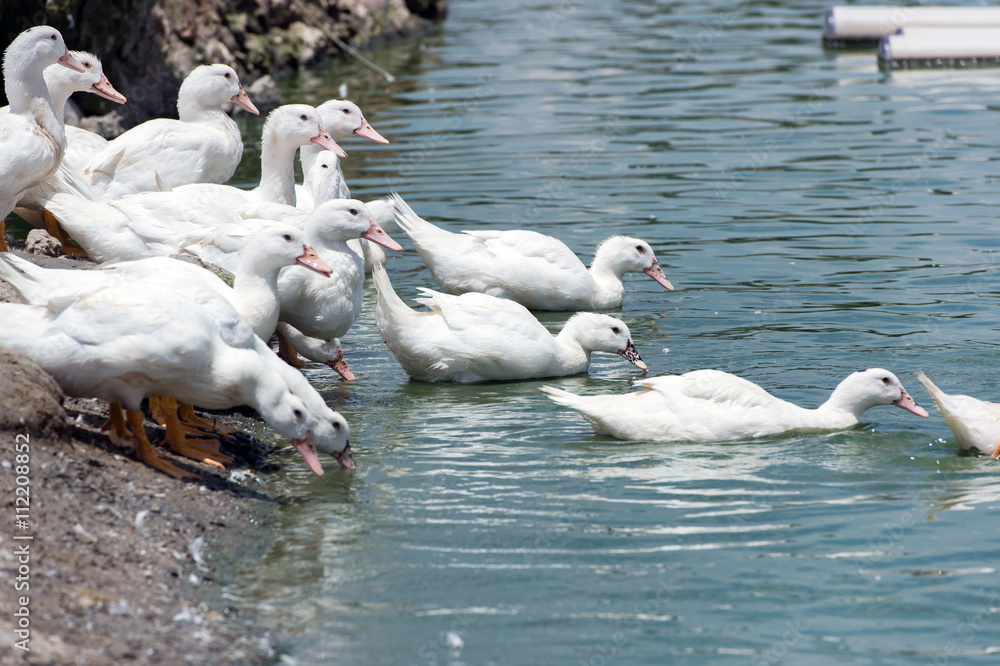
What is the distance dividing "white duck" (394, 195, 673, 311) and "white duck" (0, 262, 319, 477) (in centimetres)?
383

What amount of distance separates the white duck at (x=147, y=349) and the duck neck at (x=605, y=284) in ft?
14.6

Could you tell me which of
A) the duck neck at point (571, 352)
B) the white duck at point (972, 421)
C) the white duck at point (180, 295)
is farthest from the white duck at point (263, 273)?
the white duck at point (972, 421)

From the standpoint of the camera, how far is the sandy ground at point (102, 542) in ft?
13.9

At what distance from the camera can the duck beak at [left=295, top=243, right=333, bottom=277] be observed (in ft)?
22.0

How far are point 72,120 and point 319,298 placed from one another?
8.69m

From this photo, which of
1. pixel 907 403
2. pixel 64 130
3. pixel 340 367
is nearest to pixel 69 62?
pixel 64 130

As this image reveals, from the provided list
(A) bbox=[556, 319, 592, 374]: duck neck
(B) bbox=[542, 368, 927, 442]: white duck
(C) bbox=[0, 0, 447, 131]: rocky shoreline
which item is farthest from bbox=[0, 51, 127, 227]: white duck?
(C) bbox=[0, 0, 447, 131]: rocky shoreline

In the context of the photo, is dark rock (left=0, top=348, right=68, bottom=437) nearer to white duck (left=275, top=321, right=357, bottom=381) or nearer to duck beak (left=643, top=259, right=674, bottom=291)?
white duck (left=275, top=321, right=357, bottom=381)

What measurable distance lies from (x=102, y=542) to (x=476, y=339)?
11.2 feet

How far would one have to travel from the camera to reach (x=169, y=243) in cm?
784

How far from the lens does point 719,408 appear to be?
266 inches

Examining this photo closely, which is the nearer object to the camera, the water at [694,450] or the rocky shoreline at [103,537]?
the rocky shoreline at [103,537]

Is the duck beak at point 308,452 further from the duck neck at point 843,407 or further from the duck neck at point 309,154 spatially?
the duck neck at point 309,154

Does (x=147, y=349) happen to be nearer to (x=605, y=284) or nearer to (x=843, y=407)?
(x=843, y=407)
